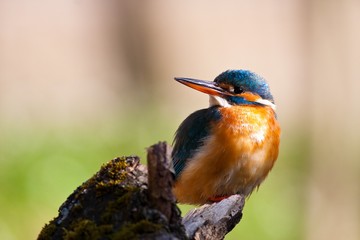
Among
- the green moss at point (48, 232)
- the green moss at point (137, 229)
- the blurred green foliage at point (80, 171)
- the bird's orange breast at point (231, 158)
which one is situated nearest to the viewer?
the green moss at point (137, 229)

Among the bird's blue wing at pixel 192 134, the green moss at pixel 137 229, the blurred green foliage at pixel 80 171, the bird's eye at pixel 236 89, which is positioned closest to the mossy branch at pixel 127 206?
the green moss at pixel 137 229

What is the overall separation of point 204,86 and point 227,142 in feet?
1.57

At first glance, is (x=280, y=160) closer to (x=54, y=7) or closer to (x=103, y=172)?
(x=54, y=7)

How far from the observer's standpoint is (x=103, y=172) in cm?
297

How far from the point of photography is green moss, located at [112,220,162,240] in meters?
2.68

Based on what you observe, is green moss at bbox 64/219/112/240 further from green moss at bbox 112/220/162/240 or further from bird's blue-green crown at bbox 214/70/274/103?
bird's blue-green crown at bbox 214/70/274/103

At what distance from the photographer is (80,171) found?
7453mm

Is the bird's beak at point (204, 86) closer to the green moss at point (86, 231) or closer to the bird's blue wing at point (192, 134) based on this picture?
the bird's blue wing at point (192, 134)

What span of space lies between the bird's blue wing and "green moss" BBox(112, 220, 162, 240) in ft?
6.73

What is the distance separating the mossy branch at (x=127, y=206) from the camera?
8.83 ft

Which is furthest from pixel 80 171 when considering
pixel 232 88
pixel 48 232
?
pixel 48 232

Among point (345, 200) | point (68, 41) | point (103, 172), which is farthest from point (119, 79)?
point (103, 172)

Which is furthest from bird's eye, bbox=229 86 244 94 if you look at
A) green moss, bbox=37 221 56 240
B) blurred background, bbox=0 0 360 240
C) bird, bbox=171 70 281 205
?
green moss, bbox=37 221 56 240

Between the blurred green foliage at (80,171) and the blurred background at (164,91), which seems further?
the blurred background at (164,91)
